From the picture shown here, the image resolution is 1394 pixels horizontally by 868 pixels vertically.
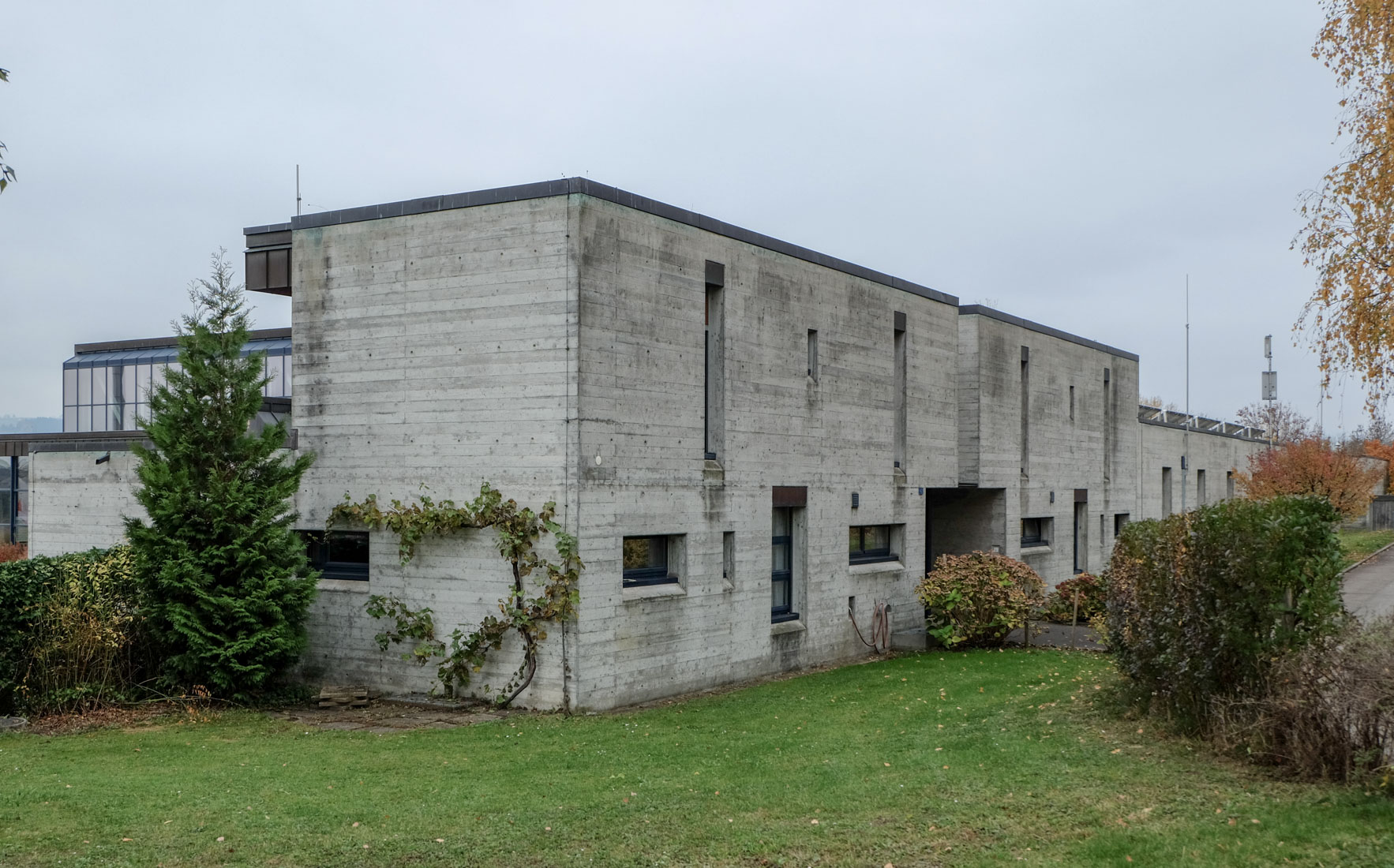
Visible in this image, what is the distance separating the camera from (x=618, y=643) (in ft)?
52.8

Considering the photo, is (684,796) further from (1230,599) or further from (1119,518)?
(1119,518)

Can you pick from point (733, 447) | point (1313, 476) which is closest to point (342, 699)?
point (733, 447)

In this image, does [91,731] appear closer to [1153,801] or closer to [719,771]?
[719,771]

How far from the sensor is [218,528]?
50.9 feet

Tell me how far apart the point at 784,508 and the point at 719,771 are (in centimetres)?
908

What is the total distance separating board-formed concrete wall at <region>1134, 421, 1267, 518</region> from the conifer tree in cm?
2713

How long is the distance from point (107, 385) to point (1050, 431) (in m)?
37.4

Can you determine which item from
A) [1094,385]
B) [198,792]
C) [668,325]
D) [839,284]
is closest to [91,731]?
[198,792]

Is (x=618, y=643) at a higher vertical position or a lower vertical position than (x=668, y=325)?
lower

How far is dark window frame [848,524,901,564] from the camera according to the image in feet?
72.3

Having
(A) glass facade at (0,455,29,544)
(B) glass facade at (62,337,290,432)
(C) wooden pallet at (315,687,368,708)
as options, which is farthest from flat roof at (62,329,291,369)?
(C) wooden pallet at (315,687,368,708)

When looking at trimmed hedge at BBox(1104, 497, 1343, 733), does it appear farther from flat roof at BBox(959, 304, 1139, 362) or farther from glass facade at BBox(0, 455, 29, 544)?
glass facade at BBox(0, 455, 29, 544)

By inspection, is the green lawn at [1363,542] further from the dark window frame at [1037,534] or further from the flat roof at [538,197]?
the flat roof at [538,197]

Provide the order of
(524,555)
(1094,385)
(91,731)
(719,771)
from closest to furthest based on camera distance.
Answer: (719,771) < (91,731) < (524,555) < (1094,385)
